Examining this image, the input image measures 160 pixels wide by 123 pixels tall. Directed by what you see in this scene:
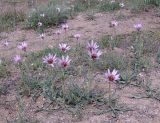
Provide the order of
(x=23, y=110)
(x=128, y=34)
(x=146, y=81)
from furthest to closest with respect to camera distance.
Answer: (x=128, y=34)
(x=146, y=81)
(x=23, y=110)

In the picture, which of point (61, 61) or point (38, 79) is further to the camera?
point (38, 79)

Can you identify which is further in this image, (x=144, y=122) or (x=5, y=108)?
(x=5, y=108)

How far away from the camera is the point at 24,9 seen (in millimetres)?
8711

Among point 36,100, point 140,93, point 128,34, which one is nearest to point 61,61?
point 36,100

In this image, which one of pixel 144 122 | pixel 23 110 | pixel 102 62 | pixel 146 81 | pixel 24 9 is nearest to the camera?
pixel 144 122

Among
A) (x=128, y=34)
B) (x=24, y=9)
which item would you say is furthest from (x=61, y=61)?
(x=24, y=9)

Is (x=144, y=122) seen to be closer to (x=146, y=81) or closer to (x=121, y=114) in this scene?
(x=121, y=114)

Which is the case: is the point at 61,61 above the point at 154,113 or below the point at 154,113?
above

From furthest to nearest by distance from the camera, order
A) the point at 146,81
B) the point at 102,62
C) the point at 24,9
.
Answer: the point at 24,9 < the point at 102,62 < the point at 146,81

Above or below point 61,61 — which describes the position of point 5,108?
below

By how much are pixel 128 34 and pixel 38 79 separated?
2.05 metres

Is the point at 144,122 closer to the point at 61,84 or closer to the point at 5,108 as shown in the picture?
the point at 61,84

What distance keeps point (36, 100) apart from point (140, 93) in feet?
3.74

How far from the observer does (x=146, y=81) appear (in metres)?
5.09
